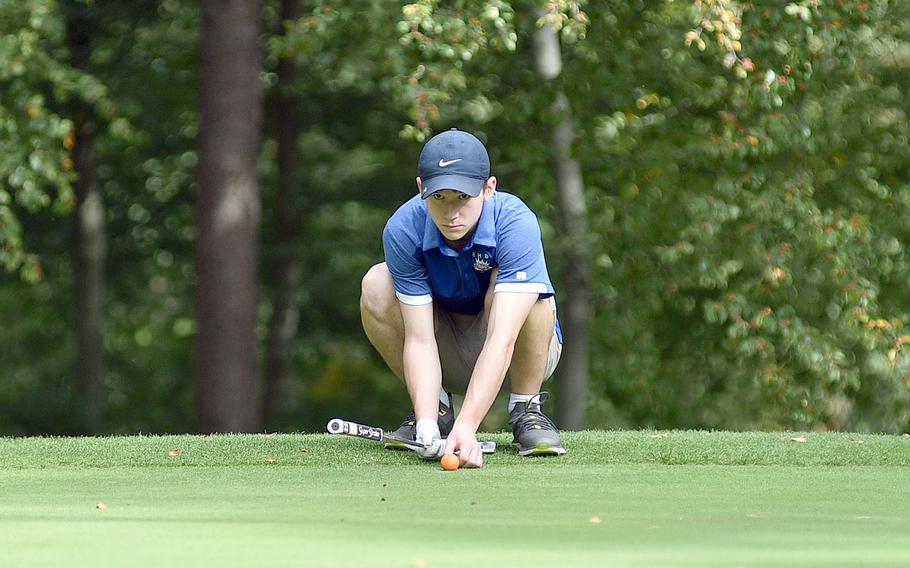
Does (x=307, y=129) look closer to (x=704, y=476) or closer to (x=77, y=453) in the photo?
(x=77, y=453)

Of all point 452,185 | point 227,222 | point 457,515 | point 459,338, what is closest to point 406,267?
point 452,185

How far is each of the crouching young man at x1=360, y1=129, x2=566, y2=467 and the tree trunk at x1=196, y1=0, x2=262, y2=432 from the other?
5.64 metres

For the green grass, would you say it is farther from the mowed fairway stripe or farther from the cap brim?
the cap brim

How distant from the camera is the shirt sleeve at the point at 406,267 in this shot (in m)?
5.32

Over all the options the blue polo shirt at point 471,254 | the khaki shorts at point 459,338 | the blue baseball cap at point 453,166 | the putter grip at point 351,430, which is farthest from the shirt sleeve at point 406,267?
the putter grip at point 351,430

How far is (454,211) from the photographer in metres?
5.09

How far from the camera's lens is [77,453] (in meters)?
5.74

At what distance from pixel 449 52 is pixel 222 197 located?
9.65ft

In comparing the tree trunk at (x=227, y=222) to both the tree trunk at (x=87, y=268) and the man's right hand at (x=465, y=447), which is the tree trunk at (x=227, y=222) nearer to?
the tree trunk at (x=87, y=268)

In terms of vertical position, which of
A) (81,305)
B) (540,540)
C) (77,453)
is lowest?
(81,305)

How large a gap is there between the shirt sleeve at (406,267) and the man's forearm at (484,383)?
1.16 ft

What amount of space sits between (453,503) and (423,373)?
1306mm

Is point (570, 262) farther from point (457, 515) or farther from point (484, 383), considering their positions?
point (457, 515)

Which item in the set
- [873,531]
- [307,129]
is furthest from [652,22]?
[873,531]
